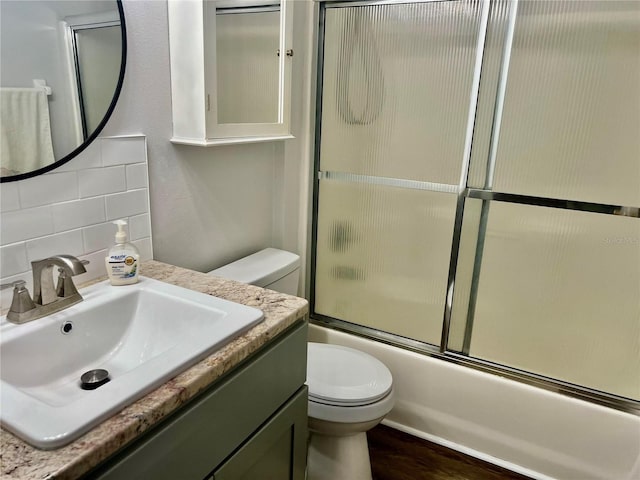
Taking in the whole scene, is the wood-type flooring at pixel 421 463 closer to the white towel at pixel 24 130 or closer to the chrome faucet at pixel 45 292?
the chrome faucet at pixel 45 292

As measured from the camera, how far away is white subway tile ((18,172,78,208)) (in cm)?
108

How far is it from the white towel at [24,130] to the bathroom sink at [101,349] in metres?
0.32

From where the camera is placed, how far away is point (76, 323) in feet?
3.50

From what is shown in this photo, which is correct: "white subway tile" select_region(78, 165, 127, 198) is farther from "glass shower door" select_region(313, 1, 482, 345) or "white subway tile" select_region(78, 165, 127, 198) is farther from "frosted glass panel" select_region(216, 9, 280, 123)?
"glass shower door" select_region(313, 1, 482, 345)

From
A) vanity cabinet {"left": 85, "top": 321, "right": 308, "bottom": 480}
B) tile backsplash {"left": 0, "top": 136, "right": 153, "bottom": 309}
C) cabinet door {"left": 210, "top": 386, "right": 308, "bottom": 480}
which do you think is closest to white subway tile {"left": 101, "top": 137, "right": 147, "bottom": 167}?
tile backsplash {"left": 0, "top": 136, "right": 153, "bottom": 309}

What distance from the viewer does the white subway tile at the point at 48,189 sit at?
1.08 meters

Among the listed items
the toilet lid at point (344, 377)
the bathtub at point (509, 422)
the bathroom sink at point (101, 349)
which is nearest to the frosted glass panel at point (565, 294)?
the bathtub at point (509, 422)

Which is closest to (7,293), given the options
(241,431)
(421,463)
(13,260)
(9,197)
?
(13,260)

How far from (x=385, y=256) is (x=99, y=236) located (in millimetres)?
1124

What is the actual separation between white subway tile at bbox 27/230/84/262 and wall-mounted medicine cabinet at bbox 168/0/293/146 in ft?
1.34

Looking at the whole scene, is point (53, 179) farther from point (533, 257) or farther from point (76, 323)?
point (533, 257)

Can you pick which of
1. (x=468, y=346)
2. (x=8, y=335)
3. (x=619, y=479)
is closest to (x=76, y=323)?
(x=8, y=335)

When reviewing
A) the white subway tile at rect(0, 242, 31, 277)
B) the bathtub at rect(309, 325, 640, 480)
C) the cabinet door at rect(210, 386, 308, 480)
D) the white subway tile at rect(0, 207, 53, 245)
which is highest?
the white subway tile at rect(0, 207, 53, 245)

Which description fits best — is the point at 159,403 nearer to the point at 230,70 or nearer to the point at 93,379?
the point at 93,379
